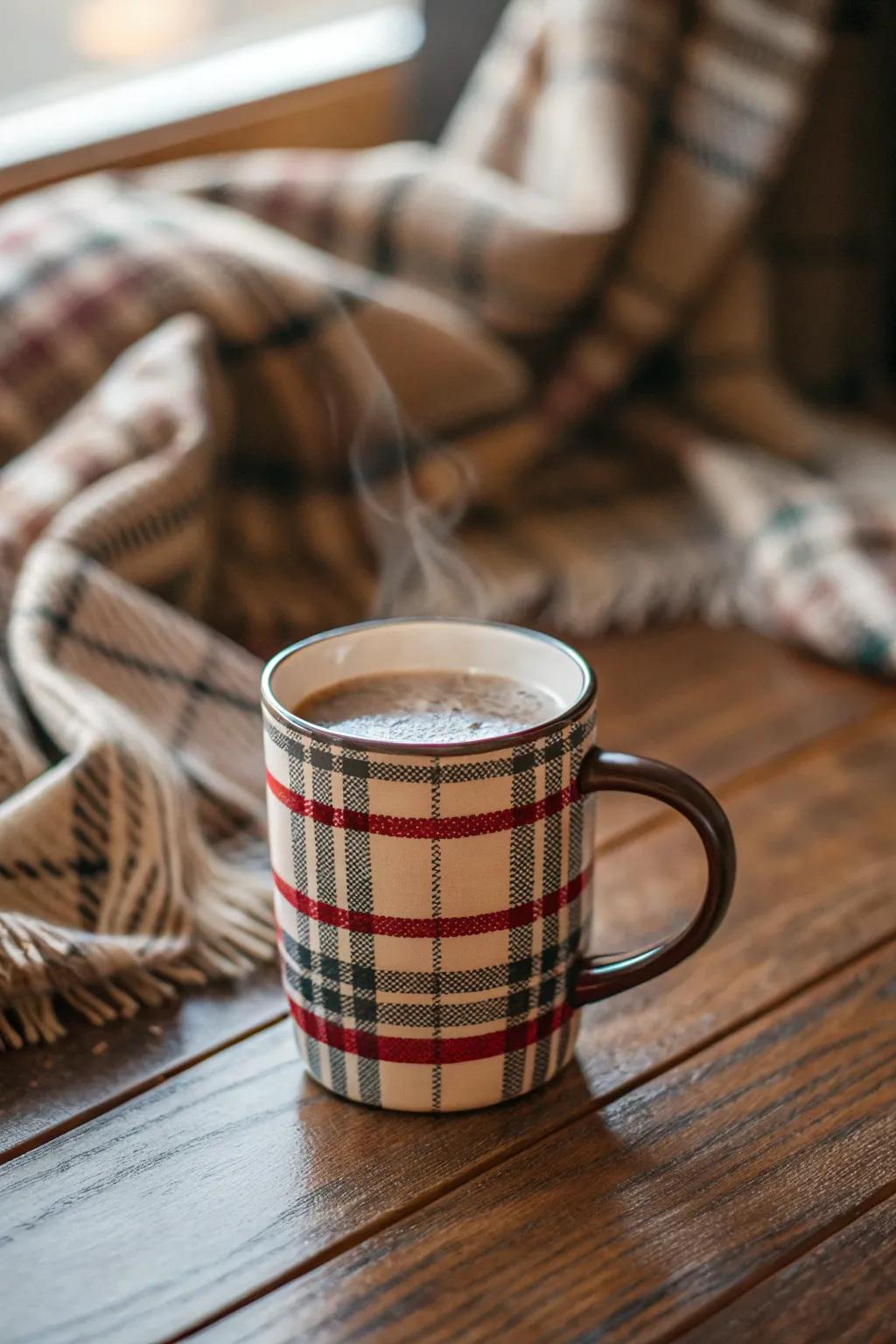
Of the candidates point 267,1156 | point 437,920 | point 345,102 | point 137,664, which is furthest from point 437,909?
point 345,102

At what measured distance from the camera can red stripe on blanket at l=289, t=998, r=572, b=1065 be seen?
484 millimetres

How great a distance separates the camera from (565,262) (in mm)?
1016

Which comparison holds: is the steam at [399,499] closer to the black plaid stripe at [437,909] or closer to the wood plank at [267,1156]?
the wood plank at [267,1156]

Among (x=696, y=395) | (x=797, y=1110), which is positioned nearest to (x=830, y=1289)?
(x=797, y=1110)

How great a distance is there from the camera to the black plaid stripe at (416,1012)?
0.48 metres

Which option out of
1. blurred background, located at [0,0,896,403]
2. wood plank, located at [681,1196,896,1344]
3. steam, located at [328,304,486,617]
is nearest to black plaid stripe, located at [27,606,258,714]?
steam, located at [328,304,486,617]

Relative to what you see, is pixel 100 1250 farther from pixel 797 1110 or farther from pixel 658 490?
pixel 658 490

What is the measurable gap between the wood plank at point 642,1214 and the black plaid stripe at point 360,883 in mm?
69

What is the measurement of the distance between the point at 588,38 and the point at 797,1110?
0.80m

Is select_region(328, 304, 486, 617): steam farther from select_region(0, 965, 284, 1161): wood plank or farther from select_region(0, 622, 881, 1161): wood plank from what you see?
select_region(0, 965, 284, 1161): wood plank

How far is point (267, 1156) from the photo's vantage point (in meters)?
0.49

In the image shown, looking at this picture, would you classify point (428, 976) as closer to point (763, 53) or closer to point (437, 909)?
point (437, 909)

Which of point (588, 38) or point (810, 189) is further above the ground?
point (588, 38)

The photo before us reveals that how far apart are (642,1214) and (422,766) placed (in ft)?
0.53
